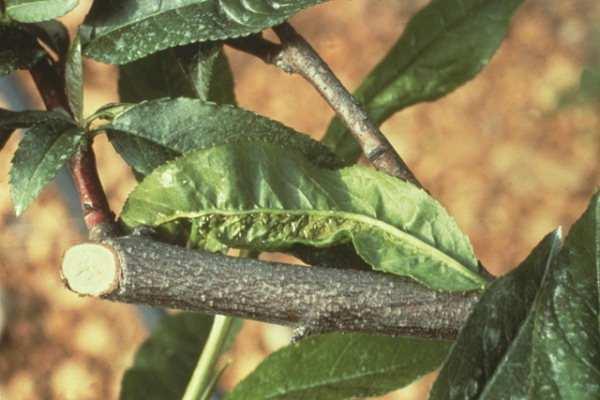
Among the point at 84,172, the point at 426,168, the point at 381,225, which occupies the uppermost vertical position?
the point at 84,172

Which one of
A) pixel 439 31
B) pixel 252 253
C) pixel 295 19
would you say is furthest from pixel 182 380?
pixel 295 19

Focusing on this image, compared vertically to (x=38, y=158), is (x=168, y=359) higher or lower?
lower

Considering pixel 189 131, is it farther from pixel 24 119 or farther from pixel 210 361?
pixel 210 361

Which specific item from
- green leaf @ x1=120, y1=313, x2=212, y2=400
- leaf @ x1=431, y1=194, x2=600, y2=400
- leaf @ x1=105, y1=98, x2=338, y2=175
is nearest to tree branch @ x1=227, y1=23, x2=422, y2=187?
leaf @ x1=105, y1=98, x2=338, y2=175

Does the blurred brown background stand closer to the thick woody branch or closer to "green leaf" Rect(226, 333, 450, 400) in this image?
"green leaf" Rect(226, 333, 450, 400)

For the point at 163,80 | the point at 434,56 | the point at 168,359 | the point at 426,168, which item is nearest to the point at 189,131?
the point at 163,80

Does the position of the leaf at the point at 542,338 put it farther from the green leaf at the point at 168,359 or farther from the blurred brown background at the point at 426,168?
the blurred brown background at the point at 426,168

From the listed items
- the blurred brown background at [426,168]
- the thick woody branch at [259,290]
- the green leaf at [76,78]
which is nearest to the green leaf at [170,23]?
the green leaf at [76,78]
